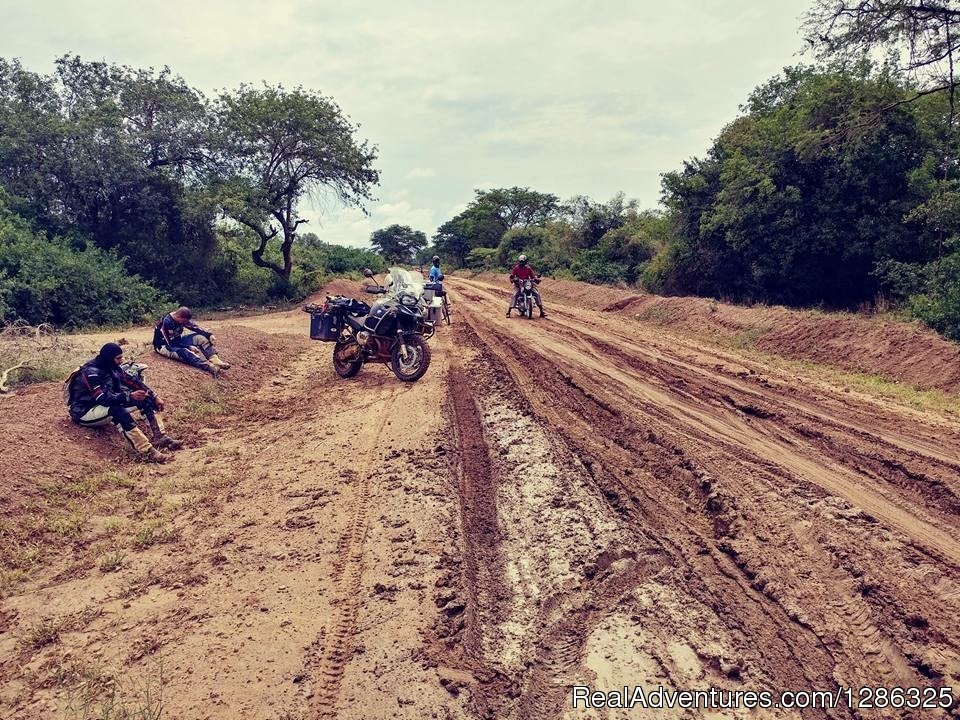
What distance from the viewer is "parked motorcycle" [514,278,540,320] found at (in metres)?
15.7

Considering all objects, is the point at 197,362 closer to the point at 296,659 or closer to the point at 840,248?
the point at 296,659

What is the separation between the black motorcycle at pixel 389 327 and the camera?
29.2ft

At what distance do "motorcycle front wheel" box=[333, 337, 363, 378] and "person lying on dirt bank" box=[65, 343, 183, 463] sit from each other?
364 centimetres

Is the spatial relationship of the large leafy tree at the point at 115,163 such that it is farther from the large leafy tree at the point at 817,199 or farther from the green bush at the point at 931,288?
the green bush at the point at 931,288

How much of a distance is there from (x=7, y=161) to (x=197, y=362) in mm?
12784

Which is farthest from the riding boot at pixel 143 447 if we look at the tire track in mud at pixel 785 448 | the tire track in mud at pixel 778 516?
the tire track in mud at pixel 785 448

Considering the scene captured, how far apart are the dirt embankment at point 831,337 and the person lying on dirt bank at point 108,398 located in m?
10.3

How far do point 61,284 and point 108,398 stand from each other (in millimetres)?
10753

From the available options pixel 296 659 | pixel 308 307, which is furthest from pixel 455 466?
pixel 308 307

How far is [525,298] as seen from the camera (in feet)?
52.2

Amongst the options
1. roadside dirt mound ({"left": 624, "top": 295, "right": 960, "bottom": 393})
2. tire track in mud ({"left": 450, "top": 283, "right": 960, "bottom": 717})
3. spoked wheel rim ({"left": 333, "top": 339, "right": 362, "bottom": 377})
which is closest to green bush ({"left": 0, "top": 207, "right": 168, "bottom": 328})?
spoked wheel rim ({"left": 333, "top": 339, "right": 362, "bottom": 377})

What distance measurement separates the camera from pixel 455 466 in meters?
5.66

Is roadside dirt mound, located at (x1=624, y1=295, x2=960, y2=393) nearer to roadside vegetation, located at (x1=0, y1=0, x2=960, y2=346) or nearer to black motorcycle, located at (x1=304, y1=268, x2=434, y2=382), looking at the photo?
roadside vegetation, located at (x1=0, y1=0, x2=960, y2=346)

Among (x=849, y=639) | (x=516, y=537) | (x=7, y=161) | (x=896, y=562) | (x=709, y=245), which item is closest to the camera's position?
(x=849, y=639)
